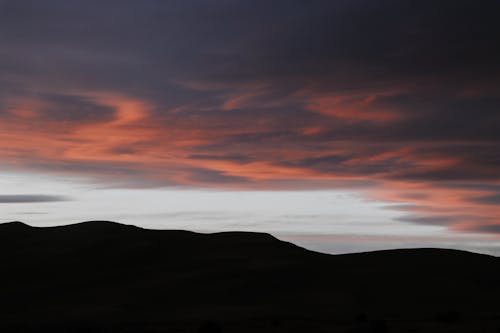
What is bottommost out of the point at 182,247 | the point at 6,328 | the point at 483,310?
the point at 6,328

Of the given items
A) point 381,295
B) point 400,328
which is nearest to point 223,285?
point 381,295

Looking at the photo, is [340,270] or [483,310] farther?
[340,270]

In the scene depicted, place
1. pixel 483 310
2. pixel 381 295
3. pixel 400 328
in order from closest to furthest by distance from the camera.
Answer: pixel 400 328, pixel 483 310, pixel 381 295

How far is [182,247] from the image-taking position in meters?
80.2

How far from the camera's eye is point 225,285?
6012 centimetres

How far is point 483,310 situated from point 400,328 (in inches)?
550

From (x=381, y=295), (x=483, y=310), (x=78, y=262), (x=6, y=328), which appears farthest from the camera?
(x=78, y=262)

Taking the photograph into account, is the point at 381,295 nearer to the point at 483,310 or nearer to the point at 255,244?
the point at 483,310

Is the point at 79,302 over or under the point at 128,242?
under

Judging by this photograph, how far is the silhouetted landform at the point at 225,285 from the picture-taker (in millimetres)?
41812

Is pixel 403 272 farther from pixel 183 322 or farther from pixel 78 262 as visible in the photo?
pixel 78 262

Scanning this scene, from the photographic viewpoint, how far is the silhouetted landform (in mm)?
41812

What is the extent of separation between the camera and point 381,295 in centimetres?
5406

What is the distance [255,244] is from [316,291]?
24.8 m
